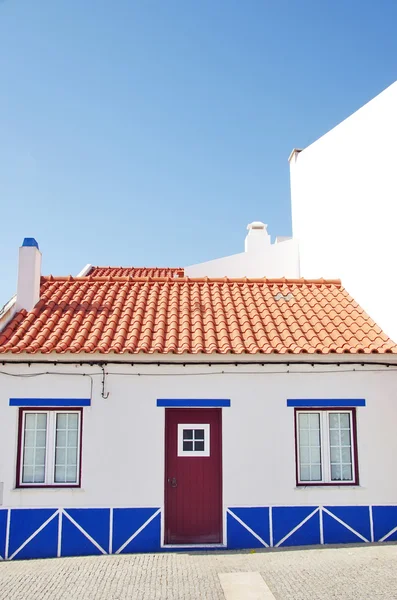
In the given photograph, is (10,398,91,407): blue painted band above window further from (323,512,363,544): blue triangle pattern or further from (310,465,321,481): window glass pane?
(323,512,363,544): blue triangle pattern

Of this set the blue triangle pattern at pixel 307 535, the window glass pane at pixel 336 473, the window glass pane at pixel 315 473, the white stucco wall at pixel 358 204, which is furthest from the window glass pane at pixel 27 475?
the white stucco wall at pixel 358 204

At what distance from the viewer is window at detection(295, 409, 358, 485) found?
31.1 feet

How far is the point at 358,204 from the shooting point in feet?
37.9

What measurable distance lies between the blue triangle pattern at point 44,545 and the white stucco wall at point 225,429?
16.1 inches

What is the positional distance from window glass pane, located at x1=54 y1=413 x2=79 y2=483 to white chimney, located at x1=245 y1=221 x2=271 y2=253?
9644 mm

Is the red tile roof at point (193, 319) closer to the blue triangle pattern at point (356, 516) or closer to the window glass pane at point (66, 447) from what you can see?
the window glass pane at point (66, 447)

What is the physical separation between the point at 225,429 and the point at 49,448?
3085mm

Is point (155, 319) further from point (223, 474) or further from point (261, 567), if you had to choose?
point (261, 567)

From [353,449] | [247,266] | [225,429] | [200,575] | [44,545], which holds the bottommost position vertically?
[200,575]

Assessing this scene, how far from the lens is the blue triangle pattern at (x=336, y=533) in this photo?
9.17 metres

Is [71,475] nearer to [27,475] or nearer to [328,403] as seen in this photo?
[27,475]

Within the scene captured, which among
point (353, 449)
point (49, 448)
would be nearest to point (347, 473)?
point (353, 449)

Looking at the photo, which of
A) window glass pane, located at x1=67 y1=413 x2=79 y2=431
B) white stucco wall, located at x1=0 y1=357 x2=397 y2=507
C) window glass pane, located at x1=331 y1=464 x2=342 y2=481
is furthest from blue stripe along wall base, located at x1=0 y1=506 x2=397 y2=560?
window glass pane, located at x1=67 y1=413 x2=79 y2=431

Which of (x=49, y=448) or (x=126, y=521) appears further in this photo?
(x=49, y=448)
